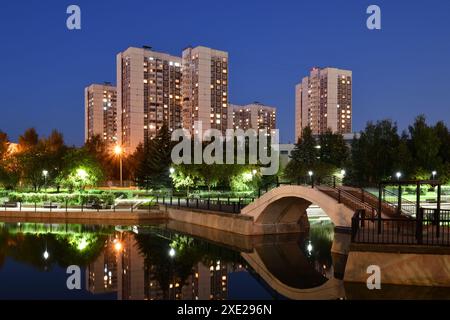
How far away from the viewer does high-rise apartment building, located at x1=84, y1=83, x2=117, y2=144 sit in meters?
147

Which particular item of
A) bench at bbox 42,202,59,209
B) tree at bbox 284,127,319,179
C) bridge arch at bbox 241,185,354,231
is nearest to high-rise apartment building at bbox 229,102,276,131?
tree at bbox 284,127,319,179

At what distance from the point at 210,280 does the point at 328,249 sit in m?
8.46

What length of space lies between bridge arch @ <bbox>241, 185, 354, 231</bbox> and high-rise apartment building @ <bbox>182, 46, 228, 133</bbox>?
98.7 m

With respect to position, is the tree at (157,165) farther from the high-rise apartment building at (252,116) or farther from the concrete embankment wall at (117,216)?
the high-rise apartment building at (252,116)

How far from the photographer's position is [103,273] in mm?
20703

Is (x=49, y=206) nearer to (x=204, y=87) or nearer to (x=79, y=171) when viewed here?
(x=79, y=171)

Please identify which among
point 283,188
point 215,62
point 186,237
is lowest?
point 186,237

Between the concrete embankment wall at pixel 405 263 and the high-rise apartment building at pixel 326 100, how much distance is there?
432 feet

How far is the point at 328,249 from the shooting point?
25.0m

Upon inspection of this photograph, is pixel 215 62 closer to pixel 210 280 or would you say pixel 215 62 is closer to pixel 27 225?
pixel 27 225

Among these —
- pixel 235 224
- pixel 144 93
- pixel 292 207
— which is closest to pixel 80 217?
pixel 235 224

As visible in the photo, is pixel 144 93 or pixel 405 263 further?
pixel 144 93

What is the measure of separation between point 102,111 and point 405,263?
143 meters
